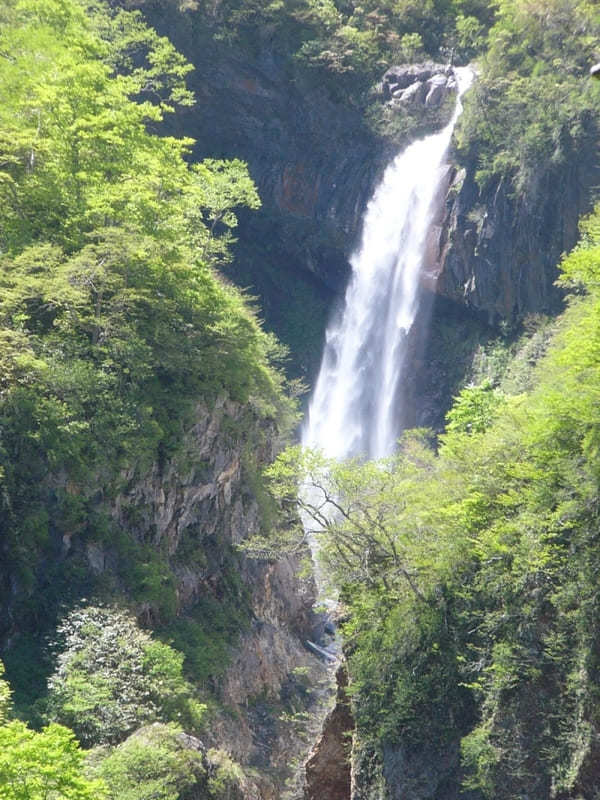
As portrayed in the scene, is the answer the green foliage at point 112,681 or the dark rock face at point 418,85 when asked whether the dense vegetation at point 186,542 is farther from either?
the dark rock face at point 418,85

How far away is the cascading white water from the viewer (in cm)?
Result: 4400

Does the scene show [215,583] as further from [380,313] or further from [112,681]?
[380,313]

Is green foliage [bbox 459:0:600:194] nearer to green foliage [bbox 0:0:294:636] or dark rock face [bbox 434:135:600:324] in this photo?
dark rock face [bbox 434:135:600:324]

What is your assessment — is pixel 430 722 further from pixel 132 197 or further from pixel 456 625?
pixel 132 197

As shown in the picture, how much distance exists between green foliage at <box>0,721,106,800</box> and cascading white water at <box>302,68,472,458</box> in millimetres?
32491

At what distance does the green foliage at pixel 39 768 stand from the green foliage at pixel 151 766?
389 centimetres

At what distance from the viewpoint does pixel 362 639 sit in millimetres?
19359

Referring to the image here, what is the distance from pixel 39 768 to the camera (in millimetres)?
10766

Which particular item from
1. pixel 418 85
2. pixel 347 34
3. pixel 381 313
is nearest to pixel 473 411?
pixel 381 313

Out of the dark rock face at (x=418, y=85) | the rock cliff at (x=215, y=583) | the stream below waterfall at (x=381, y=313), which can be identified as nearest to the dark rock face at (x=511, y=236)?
the stream below waterfall at (x=381, y=313)

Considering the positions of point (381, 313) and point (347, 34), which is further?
point (347, 34)

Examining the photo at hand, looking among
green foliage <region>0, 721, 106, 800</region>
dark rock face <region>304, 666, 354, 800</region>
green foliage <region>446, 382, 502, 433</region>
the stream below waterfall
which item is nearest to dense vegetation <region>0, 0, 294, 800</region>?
green foliage <region>0, 721, 106, 800</region>

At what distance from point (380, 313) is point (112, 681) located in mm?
29251

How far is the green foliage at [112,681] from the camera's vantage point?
17812 millimetres
